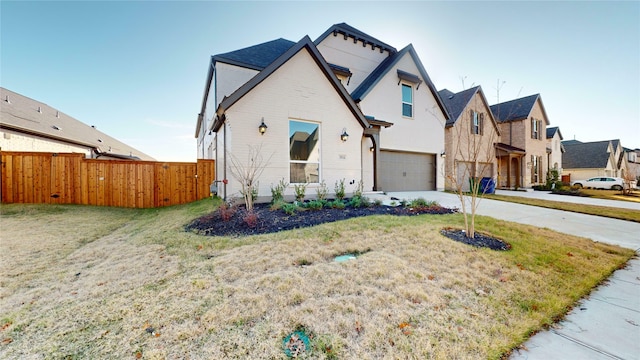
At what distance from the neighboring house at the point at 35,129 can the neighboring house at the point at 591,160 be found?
158 feet

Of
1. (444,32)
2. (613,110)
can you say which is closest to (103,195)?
(444,32)

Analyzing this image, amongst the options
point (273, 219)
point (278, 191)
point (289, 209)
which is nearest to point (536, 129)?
point (278, 191)

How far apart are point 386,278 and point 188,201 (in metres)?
9.83

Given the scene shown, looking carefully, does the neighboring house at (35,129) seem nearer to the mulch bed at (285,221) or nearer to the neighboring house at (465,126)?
the mulch bed at (285,221)

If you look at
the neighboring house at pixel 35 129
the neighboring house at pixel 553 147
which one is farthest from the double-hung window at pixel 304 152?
the neighboring house at pixel 553 147

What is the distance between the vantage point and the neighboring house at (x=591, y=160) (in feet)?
96.1

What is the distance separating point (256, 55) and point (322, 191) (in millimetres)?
8184

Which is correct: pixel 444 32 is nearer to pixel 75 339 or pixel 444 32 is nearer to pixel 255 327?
pixel 255 327

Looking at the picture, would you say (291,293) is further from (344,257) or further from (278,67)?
(278,67)

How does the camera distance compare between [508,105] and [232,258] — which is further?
[508,105]

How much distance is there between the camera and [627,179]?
17016 millimetres

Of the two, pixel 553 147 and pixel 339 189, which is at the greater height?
pixel 553 147

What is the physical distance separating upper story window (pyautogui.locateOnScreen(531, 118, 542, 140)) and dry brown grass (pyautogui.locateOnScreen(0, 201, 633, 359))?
2099 cm

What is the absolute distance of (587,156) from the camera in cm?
3062
